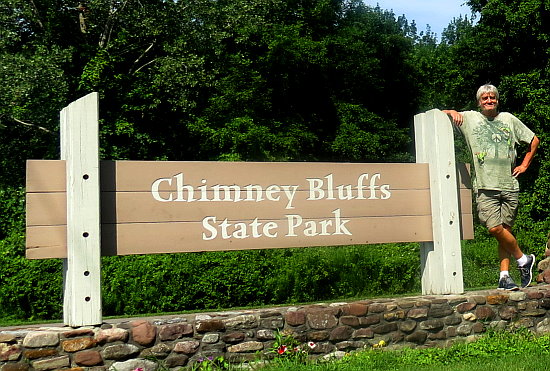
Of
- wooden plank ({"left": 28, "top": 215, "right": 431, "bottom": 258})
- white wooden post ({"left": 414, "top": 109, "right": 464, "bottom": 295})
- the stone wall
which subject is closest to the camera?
the stone wall

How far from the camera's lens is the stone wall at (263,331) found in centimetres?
450

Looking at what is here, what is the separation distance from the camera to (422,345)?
5539mm

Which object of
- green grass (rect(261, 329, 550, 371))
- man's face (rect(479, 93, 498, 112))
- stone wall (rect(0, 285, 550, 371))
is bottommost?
green grass (rect(261, 329, 550, 371))

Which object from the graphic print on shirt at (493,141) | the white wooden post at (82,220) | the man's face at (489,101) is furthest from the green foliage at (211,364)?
the man's face at (489,101)

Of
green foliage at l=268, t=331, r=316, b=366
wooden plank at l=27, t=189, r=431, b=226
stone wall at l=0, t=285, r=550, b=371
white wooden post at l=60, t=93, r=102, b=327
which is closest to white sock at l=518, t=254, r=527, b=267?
stone wall at l=0, t=285, r=550, b=371

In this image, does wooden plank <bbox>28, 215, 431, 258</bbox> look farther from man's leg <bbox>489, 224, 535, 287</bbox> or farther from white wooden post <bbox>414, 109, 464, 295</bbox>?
man's leg <bbox>489, 224, 535, 287</bbox>

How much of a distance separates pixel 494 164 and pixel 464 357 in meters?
1.77

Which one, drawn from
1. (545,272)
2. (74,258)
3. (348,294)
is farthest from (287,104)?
(74,258)

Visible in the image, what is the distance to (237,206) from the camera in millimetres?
5262

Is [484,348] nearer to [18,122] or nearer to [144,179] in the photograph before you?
[144,179]

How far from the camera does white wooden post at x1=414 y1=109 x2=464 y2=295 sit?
5.82 metres

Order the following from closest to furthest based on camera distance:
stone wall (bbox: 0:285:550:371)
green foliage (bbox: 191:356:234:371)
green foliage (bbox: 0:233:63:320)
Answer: stone wall (bbox: 0:285:550:371) → green foliage (bbox: 191:356:234:371) → green foliage (bbox: 0:233:63:320)

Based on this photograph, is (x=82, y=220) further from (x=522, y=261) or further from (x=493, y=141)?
(x=522, y=261)

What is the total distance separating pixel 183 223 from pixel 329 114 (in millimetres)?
22452
